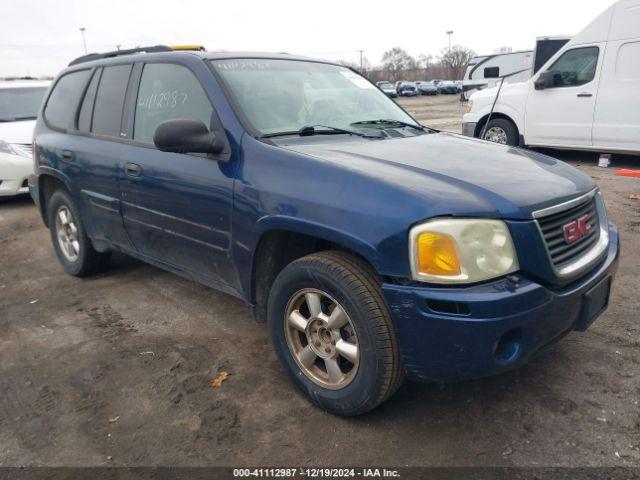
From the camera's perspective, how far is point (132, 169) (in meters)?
3.63

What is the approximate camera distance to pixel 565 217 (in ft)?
8.36

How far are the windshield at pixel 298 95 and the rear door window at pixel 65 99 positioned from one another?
1747 millimetres

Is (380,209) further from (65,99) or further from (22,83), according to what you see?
(22,83)

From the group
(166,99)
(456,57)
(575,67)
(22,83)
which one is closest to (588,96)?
(575,67)

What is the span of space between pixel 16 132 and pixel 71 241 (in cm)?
446

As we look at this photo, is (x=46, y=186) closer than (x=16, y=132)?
Yes

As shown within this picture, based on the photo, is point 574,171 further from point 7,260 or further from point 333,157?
point 7,260

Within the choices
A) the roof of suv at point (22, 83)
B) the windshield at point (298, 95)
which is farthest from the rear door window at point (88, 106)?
the roof of suv at point (22, 83)

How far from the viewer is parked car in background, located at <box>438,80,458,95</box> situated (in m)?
50.3

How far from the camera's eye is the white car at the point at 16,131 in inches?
312

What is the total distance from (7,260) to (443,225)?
4986mm

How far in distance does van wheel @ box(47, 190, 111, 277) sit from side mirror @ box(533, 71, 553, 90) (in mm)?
7583

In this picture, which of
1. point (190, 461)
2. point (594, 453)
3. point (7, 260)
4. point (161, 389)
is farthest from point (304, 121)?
point (7, 260)

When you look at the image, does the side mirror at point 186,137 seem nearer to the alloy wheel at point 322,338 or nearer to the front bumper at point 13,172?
the alloy wheel at point 322,338
